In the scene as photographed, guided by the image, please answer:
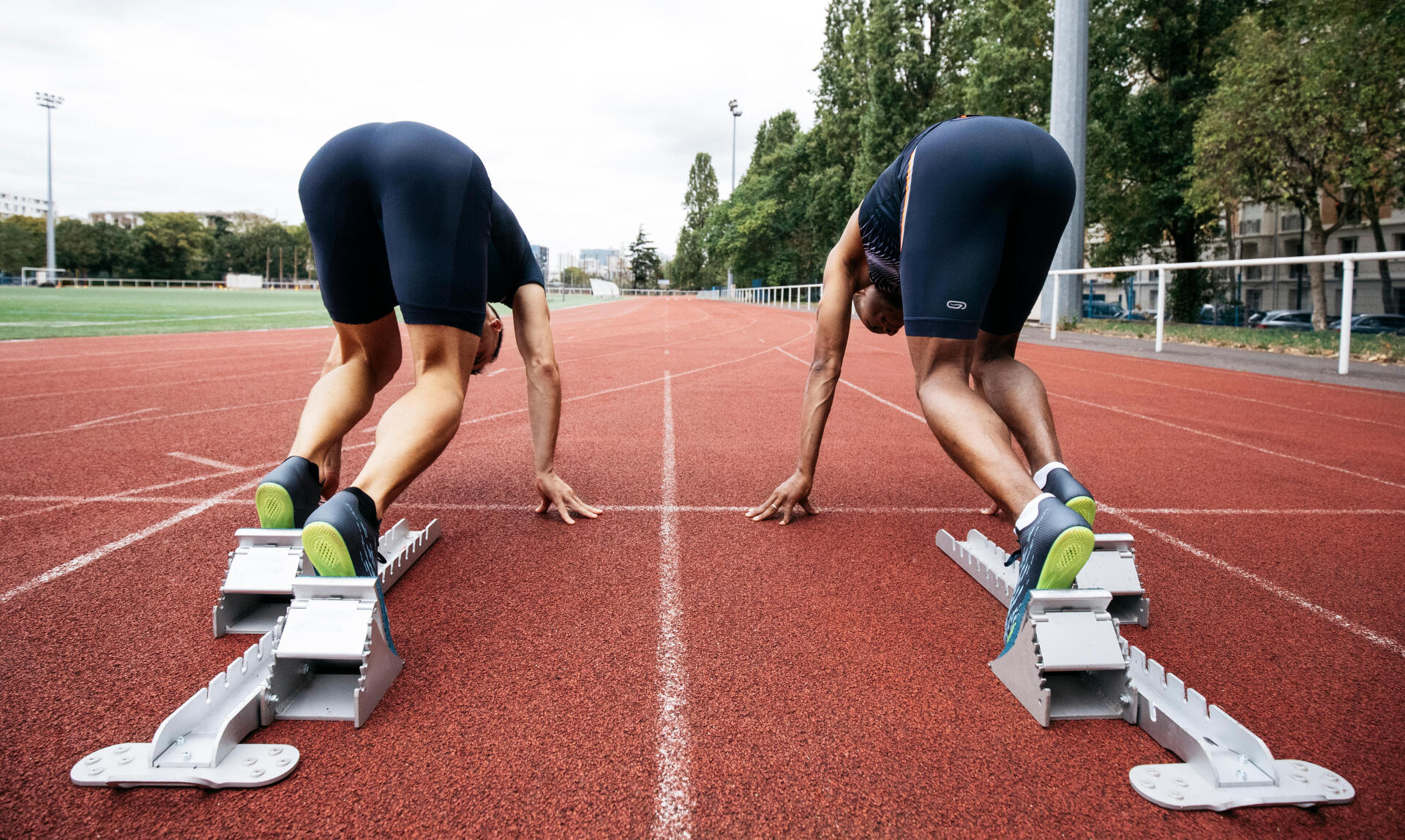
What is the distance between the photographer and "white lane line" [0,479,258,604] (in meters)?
2.58

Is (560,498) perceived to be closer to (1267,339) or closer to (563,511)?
(563,511)

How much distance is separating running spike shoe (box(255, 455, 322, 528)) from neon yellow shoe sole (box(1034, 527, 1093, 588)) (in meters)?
0.52

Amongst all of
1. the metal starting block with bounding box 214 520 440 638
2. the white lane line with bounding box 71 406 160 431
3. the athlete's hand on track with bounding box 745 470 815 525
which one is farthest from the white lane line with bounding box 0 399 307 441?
the athlete's hand on track with bounding box 745 470 815 525

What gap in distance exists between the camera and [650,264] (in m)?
145

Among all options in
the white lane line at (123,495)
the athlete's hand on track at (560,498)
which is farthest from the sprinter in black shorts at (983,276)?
the white lane line at (123,495)

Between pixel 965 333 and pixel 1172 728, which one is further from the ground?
pixel 965 333

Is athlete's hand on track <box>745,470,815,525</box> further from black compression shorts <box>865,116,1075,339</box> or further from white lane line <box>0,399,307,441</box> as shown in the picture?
white lane line <box>0,399,307,441</box>

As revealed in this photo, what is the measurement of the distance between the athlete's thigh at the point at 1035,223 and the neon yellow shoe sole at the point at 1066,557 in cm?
80

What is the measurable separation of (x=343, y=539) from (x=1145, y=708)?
1.92 meters

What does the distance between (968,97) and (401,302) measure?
93.6 ft

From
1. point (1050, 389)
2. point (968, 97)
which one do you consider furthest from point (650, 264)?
point (1050, 389)

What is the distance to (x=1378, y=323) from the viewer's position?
697 inches

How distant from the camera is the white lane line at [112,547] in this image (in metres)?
2.58

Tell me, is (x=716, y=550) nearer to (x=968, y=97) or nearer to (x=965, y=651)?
(x=965, y=651)
